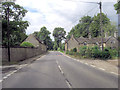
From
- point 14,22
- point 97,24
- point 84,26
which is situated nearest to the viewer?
point 14,22

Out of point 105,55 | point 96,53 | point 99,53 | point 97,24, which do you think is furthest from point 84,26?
point 105,55

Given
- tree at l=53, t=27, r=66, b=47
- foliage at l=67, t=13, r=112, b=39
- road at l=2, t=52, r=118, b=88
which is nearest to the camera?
road at l=2, t=52, r=118, b=88

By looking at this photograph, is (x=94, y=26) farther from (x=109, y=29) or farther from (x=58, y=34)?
(x=58, y=34)

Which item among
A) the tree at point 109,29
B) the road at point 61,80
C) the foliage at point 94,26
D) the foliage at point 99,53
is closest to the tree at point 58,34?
the foliage at point 94,26

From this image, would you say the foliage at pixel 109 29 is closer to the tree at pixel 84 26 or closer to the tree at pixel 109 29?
the tree at pixel 109 29

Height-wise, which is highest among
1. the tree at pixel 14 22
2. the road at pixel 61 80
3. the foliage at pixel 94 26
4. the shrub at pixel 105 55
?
the foliage at pixel 94 26

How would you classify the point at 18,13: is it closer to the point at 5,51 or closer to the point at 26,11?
the point at 26,11

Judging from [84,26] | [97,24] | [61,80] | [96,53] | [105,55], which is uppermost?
[84,26]

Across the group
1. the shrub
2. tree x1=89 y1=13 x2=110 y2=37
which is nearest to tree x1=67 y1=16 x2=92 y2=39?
tree x1=89 y1=13 x2=110 y2=37

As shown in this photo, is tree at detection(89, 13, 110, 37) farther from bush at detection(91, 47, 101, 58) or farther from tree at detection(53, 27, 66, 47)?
bush at detection(91, 47, 101, 58)

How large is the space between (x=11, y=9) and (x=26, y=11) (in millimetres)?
2234

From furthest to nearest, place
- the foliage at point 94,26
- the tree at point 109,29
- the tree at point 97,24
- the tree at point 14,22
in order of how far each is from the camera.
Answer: the tree at point 97,24, the foliage at point 94,26, the tree at point 109,29, the tree at point 14,22

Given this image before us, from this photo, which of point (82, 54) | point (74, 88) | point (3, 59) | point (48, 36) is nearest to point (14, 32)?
point (3, 59)

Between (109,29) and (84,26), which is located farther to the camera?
(84,26)
